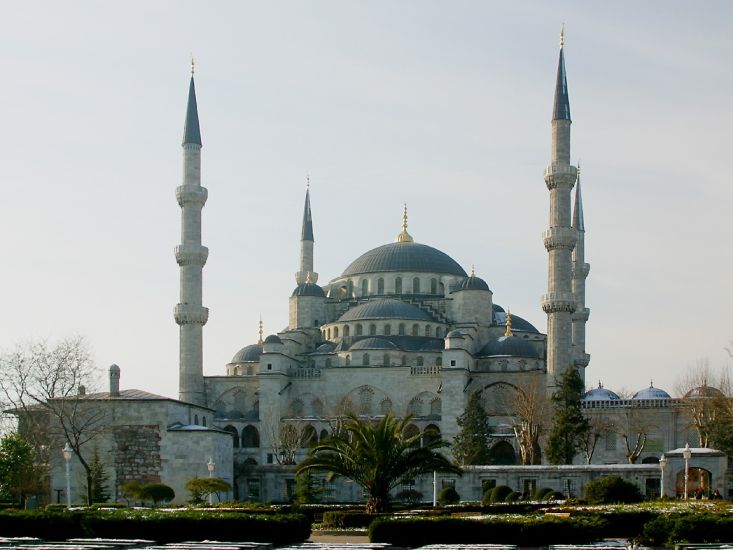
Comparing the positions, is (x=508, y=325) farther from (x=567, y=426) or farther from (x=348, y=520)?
(x=348, y=520)

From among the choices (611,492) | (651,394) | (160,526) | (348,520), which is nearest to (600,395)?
(651,394)

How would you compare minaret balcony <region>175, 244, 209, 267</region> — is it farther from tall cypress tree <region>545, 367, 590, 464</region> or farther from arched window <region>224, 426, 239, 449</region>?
tall cypress tree <region>545, 367, 590, 464</region>

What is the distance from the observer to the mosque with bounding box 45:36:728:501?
44.0m

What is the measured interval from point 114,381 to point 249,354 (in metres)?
18.7

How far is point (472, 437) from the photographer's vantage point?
46.9 metres

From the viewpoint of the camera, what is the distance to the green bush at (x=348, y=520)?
24078 millimetres

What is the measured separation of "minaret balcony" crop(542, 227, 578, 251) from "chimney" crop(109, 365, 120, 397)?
18.6m

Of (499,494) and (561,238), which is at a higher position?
(561,238)

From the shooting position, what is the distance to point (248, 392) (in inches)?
2229

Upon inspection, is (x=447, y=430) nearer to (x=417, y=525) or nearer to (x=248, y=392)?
(x=248, y=392)

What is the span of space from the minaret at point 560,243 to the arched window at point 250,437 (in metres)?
13.8

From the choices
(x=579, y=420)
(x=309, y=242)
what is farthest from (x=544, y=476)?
(x=309, y=242)

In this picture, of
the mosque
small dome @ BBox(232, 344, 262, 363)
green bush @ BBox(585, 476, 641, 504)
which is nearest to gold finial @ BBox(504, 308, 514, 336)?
the mosque

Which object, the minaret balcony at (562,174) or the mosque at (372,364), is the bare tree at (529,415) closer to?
the mosque at (372,364)
